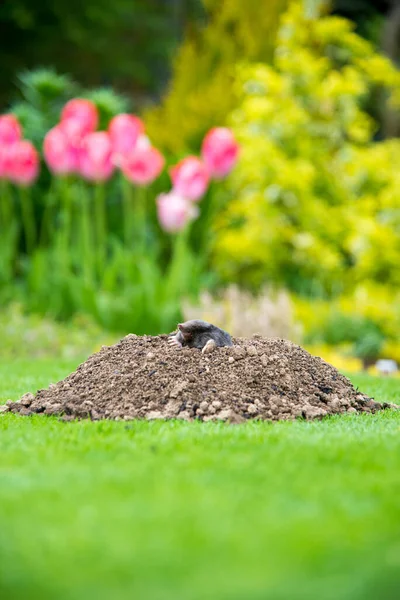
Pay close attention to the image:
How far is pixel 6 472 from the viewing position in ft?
10.2

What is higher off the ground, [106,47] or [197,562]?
[106,47]

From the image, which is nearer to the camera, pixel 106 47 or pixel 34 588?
pixel 34 588

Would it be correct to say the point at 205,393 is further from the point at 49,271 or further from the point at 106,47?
the point at 106,47

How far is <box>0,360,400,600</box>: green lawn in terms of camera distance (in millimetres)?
2107

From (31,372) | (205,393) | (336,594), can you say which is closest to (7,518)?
(336,594)

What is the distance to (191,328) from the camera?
4.99m

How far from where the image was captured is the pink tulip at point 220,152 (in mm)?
10078

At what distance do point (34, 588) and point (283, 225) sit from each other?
10457mm

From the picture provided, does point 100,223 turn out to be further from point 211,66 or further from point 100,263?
point 211,66

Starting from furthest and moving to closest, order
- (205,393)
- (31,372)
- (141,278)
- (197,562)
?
(141,278)
(31,372)
(205,393)
(197,562)

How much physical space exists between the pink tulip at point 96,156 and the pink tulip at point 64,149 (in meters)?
0.08

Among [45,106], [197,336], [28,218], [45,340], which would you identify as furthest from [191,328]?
[45,106]

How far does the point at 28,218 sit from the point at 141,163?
7.41 feet

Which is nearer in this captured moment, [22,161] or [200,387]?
[200,387]
